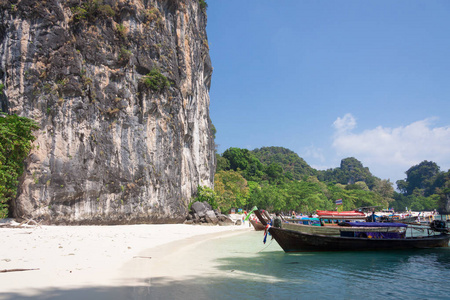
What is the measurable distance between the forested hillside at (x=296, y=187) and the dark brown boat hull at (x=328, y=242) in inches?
759

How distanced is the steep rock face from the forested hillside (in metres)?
11.9

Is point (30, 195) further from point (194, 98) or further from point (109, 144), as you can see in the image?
point (194, 98)

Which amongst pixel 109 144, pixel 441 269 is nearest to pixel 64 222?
pixel 109 144

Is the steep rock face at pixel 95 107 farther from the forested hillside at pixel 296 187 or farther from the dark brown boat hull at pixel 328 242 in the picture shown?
the dark brown boat hull at pixel 328 242

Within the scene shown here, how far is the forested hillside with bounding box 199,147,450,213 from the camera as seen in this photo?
58.3 meters

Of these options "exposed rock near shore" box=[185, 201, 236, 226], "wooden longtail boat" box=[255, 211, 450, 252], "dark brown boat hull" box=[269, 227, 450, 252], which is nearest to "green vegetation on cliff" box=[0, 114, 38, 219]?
"exposed rock near shore" box=[185, 201, 236, 226]

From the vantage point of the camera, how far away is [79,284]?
6672 millimetres

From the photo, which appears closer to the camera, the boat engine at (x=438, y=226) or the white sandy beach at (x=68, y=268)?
the white sandy beach at (x=68, y=268)

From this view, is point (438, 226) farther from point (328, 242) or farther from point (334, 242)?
point (328, 242)

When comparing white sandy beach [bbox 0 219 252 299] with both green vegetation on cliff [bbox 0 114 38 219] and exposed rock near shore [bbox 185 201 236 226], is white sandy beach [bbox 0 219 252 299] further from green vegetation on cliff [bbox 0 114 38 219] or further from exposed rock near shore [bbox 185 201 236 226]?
exposed rock near shore [bbox 185 201 236 226]

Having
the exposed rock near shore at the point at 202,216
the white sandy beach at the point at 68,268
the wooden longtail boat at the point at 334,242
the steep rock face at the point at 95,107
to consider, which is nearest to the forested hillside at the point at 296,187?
the exposed rock near shore at the point at 202,216

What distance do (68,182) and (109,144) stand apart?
4758 mm

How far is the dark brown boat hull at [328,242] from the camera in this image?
46.9 feet

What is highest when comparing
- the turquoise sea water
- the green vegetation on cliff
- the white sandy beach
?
the green vegetation on cliff
